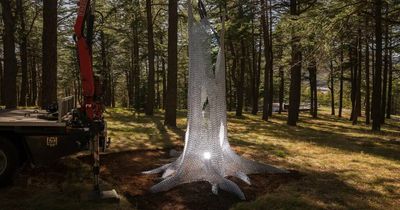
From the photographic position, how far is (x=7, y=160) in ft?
23.7

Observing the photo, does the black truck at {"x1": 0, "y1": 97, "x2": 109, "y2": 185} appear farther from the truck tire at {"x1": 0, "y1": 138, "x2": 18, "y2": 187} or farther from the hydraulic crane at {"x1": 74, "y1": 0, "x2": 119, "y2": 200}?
the hydraulic crane at {"x1": 74, "y1": 0, "x2": 119, "y2": 200}

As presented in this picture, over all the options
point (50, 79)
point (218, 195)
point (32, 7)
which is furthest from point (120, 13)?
point (218, 195)

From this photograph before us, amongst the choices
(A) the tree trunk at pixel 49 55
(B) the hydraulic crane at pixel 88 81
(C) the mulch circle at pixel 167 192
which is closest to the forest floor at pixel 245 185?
Result: (C) the mulch circle at pixel 167 192

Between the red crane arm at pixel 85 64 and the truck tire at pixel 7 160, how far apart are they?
1434 millimetres

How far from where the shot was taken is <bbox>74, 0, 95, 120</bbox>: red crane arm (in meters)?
7.80

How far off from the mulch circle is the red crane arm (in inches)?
62.0

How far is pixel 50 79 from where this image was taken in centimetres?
1288

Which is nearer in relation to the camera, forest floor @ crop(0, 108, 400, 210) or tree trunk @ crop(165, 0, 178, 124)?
forest floor @ crop(0, 108, 400, 210)

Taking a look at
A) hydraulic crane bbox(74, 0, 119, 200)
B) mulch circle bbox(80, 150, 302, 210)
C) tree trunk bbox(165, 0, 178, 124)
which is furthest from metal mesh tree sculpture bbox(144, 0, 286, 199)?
tree trunk bbox(165, 0, 178, 124)

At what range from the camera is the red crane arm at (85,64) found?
7.80 meters

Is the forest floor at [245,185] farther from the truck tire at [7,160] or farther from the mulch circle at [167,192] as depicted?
the truck tire at [7,160]

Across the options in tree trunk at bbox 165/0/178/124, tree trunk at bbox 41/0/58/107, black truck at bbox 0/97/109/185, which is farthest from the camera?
tree trunk at bbox 165/0/178/124

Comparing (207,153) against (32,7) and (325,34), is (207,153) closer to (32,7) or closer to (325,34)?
(325,34)

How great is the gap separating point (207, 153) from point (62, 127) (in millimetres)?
3046
